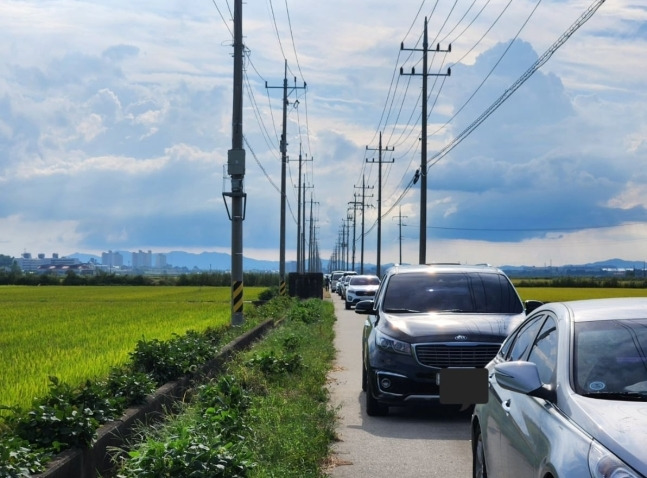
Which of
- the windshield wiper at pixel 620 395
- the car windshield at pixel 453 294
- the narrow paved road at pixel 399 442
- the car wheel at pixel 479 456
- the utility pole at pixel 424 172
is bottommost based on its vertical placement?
the narrow paved road at pixel 399 442

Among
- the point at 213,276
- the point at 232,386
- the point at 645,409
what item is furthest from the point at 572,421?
the point at 213,276

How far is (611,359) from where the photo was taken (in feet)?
17.3

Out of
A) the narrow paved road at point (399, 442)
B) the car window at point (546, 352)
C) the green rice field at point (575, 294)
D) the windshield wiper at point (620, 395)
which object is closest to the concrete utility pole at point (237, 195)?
the narrow paved road at point (399, 442)

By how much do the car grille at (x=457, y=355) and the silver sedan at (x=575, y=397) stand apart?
4.68m

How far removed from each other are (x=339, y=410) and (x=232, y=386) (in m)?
2.14

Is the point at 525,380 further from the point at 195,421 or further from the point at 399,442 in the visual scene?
the point at 399,442

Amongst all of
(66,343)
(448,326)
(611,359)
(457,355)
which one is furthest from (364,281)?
(611,359)

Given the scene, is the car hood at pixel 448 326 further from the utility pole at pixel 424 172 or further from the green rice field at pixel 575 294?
the green rice field at pixel 575 294

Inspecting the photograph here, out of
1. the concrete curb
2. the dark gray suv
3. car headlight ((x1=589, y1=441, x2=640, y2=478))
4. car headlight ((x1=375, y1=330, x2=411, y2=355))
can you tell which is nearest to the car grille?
the dark gray suv

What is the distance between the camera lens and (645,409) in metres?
4.63

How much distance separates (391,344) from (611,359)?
6419 millimetres

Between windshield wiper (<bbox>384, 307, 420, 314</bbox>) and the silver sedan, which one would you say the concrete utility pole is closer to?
windshield wiper (<bbox>384, 307, 420, 314</bbox>)

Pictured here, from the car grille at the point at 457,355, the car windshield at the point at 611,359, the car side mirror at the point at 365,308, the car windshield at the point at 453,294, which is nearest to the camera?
the car windshield at the point at 611,359

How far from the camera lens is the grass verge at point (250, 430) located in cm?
665
